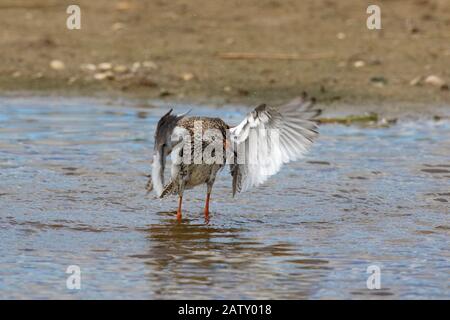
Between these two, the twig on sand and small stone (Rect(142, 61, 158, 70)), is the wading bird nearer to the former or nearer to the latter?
small stone (Rect(142, 61, 158, 70))

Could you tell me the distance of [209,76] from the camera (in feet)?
43.2

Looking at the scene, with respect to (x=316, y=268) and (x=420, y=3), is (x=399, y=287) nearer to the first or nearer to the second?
(x=316, y=268)

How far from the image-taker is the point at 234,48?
45.9 ft

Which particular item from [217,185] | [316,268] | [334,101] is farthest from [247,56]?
[316,268]

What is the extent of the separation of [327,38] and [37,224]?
7.16 metres

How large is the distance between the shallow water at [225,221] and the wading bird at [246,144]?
343 millimetres

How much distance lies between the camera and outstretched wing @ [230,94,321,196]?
7887 mm

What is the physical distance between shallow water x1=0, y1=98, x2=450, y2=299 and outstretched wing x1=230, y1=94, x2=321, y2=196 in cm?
39

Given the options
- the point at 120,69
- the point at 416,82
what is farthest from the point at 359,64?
the point at 120,69

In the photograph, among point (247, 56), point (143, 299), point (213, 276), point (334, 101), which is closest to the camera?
point (143, 299)

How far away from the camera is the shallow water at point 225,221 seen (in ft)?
21.8

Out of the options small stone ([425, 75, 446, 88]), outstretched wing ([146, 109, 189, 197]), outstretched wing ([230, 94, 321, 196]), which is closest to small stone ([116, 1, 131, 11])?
small stone ([425, 75, 446, 88])

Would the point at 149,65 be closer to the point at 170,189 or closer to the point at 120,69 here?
the point at 120,69

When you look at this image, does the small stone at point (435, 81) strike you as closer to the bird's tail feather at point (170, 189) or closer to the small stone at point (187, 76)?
the small stone at point (187, 76)
